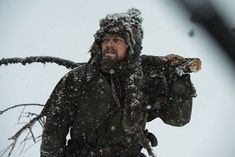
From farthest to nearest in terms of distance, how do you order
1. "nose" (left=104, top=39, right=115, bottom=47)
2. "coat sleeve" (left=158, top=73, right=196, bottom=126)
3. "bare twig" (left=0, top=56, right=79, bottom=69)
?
"bare twig" (left=0, top=56, right=79, bottom=69), "nose" (left=104, top=39, right=115, bottom=47), "coat sleeve" (left=158, top=73, right=196, bottom=126)

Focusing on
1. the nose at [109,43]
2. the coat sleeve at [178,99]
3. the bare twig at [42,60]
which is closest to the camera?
the coat sleeve at [178,99]

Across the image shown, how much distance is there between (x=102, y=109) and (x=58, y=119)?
38cm

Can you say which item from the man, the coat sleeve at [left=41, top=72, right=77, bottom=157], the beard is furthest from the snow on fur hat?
the coat sleeve at [left=41, top=72, right=77, bottom=157]

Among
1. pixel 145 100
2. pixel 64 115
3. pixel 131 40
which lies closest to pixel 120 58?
pixel 131 40

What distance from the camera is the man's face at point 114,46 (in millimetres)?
3373

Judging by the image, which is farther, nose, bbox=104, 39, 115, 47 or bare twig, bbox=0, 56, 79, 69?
bare twig, bbox=0, 56, 79, 69

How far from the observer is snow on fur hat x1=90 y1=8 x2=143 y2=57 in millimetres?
3430

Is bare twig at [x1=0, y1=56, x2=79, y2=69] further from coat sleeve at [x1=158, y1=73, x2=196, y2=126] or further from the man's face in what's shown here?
coat sleeve at [x1=158, y1=73, x2=196, y2=126]

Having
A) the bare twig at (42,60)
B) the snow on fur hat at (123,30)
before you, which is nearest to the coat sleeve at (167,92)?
the snow on fur hat at (123,30)

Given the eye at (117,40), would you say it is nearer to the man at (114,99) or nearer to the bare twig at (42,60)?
the man at (114,99)

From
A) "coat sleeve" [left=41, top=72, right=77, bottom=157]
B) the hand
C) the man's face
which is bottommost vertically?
"coat sleeve" [left=41, top=72, right=77, bottom=157]

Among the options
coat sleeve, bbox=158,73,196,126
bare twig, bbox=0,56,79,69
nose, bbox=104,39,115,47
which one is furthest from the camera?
bare twig, bbox=0,56,79,69

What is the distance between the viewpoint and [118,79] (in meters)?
3.43

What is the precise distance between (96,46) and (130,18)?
0.37 meters
